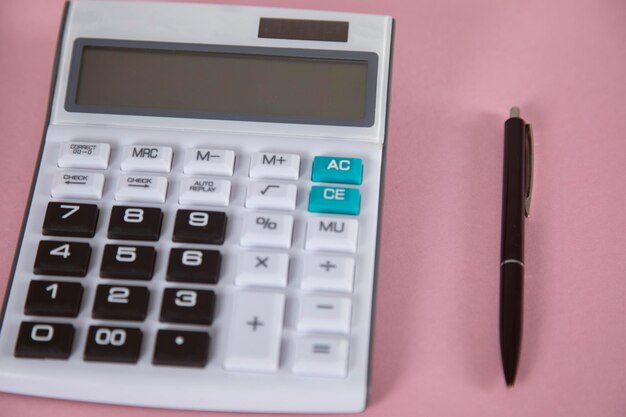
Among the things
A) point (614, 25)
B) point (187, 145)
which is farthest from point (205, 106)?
point (614, 25)

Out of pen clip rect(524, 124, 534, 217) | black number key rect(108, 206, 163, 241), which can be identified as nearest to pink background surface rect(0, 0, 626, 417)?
pen clip rect(524, 124, 534, 217)

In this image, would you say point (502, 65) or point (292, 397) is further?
point (502, 65)

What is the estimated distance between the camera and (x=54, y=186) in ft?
1.76

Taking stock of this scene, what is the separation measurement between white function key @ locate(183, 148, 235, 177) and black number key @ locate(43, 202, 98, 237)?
0.25 ft

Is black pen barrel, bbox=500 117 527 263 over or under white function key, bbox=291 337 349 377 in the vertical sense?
over

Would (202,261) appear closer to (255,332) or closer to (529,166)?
(255,332)

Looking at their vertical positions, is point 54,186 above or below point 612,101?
below

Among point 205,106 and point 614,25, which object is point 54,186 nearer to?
point 205,106

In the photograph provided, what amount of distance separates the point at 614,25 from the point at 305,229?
1.20 ft

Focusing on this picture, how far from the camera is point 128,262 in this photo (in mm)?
505

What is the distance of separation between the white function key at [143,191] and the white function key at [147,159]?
12 mm

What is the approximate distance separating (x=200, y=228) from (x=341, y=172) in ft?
0.37

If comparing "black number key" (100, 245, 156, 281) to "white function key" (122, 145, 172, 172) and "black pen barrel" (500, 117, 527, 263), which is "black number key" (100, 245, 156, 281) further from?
"black pen barrel" (500, 117, 527, 263)

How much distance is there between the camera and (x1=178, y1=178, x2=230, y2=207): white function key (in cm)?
53
